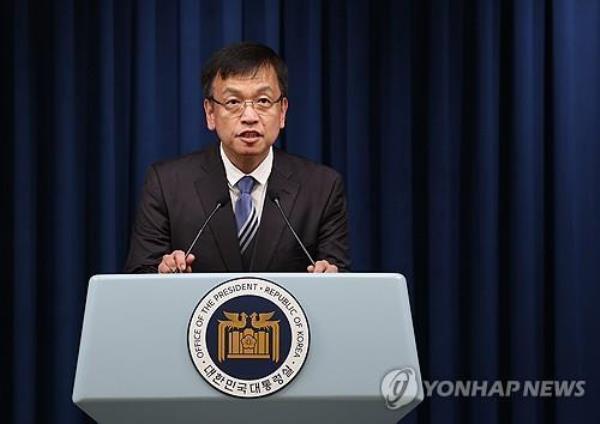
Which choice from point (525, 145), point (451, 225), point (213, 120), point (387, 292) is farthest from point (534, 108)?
point (387, 292)

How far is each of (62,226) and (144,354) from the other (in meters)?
1.98

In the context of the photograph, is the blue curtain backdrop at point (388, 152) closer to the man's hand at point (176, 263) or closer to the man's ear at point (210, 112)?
the man's ear at point (210, 112)

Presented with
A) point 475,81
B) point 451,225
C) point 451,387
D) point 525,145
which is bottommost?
point 451,387

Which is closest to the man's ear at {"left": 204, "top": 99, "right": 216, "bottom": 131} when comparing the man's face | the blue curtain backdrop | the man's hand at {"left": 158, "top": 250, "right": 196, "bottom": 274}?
the man's face

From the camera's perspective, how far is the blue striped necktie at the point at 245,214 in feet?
7.09

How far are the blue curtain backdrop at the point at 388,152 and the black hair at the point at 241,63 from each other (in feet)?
3.78

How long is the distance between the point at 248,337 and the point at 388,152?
2084 mm

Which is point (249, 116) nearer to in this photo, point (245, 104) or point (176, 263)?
point (245, 104)

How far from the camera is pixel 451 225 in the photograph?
3.44m

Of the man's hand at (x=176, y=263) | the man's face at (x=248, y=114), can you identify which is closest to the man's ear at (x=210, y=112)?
the man's face at (x=248, y=114)

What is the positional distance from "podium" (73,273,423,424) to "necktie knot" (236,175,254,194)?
2.51 feet

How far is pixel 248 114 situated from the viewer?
2182 mm

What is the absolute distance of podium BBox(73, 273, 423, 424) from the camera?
144 cm

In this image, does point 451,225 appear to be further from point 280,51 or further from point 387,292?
point 387,292
